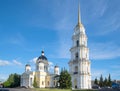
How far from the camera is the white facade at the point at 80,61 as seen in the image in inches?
2547

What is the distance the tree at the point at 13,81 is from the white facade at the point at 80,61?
3520 cm

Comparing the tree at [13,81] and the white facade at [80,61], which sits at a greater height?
the white facade at [80,61]

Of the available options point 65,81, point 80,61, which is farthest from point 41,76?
point 65,81

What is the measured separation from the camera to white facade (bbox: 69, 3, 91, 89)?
6470 centimetres

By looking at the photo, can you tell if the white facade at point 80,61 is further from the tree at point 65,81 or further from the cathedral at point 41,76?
the cathedral at point 41,76

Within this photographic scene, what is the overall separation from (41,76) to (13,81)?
17.9 metres

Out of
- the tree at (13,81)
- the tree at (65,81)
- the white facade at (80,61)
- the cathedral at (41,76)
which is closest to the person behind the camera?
the tree at (65,81)

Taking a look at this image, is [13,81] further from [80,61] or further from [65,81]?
[65,81]

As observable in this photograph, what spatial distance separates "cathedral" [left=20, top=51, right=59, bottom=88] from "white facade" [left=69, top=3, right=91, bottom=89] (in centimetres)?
1585

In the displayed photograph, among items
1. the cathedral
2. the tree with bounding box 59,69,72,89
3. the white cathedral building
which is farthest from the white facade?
the cathedral

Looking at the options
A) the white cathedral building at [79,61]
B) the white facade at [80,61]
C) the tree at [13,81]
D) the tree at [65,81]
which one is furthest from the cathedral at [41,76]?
Answer: the tree at [65,81]

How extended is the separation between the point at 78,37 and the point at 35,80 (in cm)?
2613

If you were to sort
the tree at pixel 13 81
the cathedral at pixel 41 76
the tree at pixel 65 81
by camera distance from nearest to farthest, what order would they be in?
the tree at pixel 65 81, the cathedral at pixel 41 76, the tree at pixel 13 81

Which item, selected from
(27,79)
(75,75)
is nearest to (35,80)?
(27,79)
